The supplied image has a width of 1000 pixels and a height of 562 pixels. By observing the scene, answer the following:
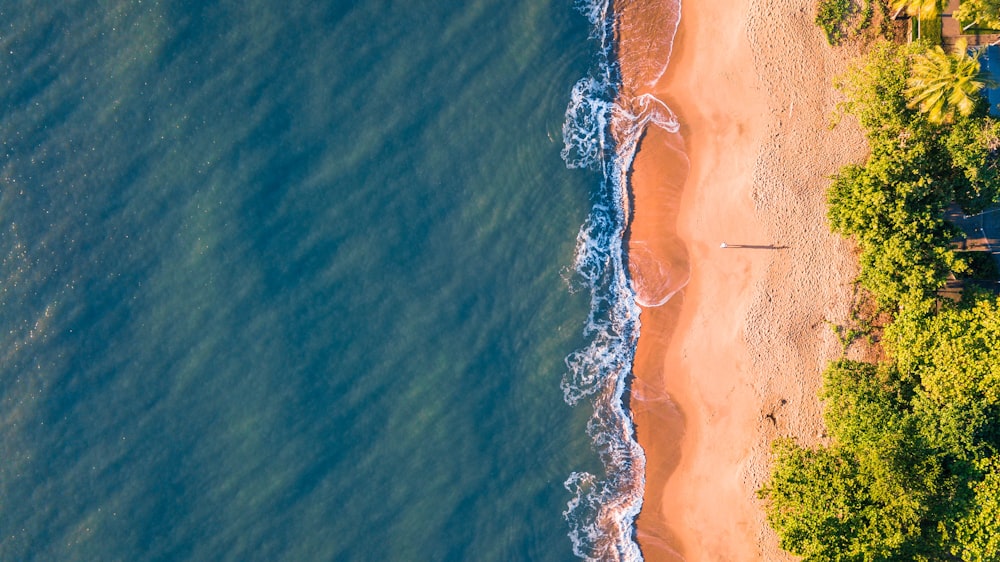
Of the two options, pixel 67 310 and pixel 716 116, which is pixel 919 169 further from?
pixel 67 310

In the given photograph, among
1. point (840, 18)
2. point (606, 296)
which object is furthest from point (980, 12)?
point (606, 296)

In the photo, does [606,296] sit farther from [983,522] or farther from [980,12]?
[980,12]

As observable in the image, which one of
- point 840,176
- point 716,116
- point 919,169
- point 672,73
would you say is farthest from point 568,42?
point 919,169

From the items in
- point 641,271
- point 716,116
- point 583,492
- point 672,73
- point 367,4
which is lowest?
point 583,492

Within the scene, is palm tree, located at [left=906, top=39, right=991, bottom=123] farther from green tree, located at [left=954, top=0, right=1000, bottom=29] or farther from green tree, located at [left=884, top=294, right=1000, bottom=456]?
green tree, located at [left=884, top=294, right=1000, bottom=456]

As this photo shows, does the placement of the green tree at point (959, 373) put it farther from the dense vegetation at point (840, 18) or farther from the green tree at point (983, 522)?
the dense vegetation at point (840, 18)

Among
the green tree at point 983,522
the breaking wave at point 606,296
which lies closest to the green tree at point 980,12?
the breaking wave at point 606,296
